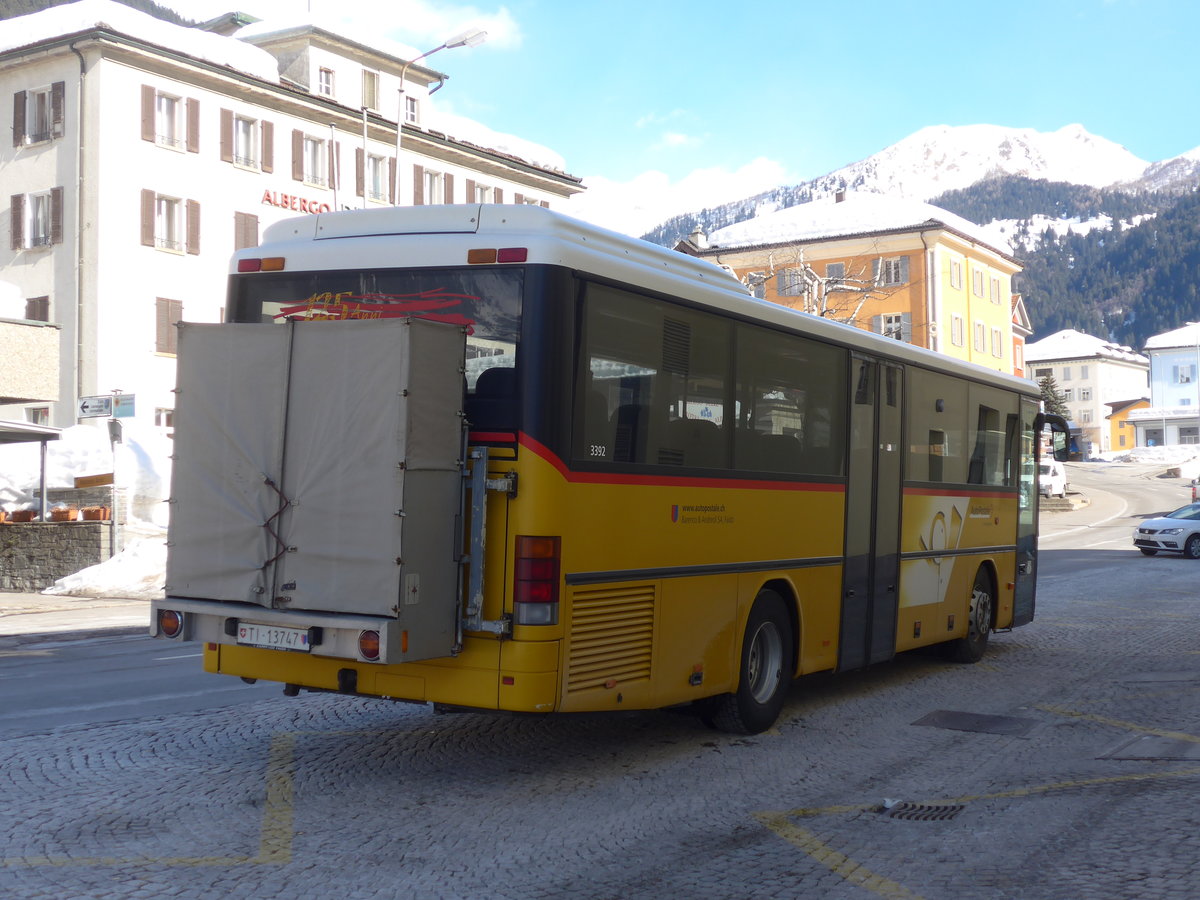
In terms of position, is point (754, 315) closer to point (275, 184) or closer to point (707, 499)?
→ point (707, 499)

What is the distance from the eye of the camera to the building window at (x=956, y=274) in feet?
234

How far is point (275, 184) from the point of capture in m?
43.9

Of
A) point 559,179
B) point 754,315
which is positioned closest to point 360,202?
point 559,179

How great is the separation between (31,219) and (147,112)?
16.2 ft

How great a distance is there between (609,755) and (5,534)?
19833 mm

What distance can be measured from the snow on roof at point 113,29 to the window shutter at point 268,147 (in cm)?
160

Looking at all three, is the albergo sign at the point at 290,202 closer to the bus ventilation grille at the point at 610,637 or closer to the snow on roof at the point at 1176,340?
the bus ventilation grille at the point at 610,637

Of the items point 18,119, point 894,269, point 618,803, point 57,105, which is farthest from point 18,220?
point 894,269

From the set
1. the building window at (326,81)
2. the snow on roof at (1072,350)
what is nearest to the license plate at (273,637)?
the building window at (326,81)

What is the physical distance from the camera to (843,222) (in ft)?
236

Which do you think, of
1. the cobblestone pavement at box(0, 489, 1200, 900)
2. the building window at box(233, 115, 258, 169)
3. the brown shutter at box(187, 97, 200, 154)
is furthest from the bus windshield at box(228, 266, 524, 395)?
the building window at box(233, 115, 258, 169)

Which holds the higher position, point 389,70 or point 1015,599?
point 389,70

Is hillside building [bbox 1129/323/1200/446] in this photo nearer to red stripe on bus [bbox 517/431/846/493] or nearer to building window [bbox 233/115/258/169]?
building window [bbox 233/115/258/169]

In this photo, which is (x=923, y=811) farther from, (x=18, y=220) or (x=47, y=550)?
(x=18, y=220)
